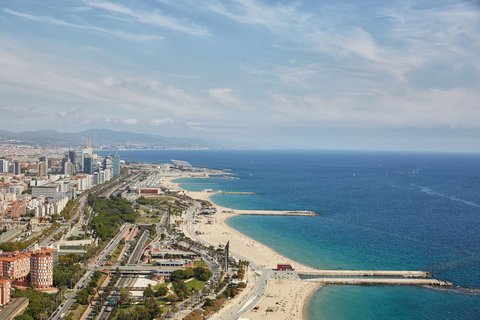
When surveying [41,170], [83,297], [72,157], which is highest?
[72,157]

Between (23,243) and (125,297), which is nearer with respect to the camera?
(125,297)

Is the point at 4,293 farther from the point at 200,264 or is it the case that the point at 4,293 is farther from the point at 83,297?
the point at 200,264

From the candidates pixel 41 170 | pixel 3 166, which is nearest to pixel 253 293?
pixel 41 170

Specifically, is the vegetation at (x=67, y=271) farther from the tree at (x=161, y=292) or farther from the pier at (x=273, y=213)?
the pier at (x=273, y=213)

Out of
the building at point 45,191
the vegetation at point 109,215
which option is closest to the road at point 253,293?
the vegetation at point 109,215

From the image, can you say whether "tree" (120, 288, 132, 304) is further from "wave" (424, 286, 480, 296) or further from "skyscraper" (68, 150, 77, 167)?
"skyscraper" (68, 150, 77, 167)

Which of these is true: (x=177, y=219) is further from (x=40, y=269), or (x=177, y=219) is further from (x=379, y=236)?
(x=40, y=269)

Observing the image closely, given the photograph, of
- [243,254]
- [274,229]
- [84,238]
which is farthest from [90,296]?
[274,229]

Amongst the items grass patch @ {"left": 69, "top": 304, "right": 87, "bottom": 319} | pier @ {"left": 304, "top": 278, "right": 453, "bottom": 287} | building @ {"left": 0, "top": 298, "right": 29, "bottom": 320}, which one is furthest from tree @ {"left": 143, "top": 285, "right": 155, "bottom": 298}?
pier @ {"left": 304, "top": 278, "right": 453, "bottom": 287}
